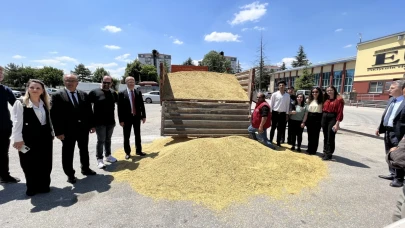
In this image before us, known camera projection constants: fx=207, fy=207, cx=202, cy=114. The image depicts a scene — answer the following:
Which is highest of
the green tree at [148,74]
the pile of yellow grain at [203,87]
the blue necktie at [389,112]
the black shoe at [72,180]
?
the green tree at [148,74]

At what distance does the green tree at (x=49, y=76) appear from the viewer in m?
46.7

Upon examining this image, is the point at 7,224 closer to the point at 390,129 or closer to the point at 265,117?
the point at 265,117

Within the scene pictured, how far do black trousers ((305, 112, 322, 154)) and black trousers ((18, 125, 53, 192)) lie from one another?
492cm

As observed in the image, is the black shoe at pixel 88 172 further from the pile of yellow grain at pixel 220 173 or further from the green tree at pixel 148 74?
the green tree at pixel 148 74

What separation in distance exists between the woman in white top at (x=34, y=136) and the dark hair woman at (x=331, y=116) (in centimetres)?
500

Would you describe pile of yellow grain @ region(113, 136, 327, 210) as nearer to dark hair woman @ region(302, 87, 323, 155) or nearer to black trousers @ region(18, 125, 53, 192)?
dark hair woman @ region(302, 87, 323, 155)

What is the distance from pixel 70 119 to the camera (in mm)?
3180

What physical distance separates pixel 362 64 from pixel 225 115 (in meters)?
29.0

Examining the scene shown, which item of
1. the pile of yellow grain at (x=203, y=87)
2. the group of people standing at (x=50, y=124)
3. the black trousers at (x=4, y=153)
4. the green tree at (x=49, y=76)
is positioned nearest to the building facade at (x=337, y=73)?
the pile of yellow grain at (x=203, y=87)

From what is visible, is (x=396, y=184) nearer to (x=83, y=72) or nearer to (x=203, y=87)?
(x=203, y=87)

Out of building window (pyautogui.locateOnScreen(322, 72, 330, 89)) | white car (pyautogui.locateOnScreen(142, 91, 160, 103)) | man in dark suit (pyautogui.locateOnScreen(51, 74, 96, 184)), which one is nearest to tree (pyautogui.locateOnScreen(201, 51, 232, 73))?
building window (pyautogui.locateOnScreen(322, 72, 330, 89))

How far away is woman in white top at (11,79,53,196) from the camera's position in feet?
8.75

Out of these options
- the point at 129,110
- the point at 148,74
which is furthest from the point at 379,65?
the point at 148,74

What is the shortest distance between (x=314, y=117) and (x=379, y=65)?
88.1 feet
